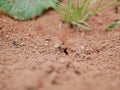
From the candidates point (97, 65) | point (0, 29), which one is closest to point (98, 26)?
point (97, 65)

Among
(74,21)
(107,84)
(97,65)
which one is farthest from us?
(74,21)

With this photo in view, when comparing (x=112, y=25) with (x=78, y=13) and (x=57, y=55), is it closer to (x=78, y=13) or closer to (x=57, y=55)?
(x=78, y=13)

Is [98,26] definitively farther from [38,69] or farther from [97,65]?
[38,69]

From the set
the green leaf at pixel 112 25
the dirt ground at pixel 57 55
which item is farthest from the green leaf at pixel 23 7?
the green leaf at pixel 112 25

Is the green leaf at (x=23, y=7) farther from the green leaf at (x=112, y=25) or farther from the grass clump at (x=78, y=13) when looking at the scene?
the green leaf at (x=112, y=25)

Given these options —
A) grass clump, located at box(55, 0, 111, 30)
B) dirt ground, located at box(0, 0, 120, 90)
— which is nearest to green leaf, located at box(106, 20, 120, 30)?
dirt ground, located at box(0, 0, 120, 90)

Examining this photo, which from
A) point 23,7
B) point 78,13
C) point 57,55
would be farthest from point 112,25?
point 23,7
